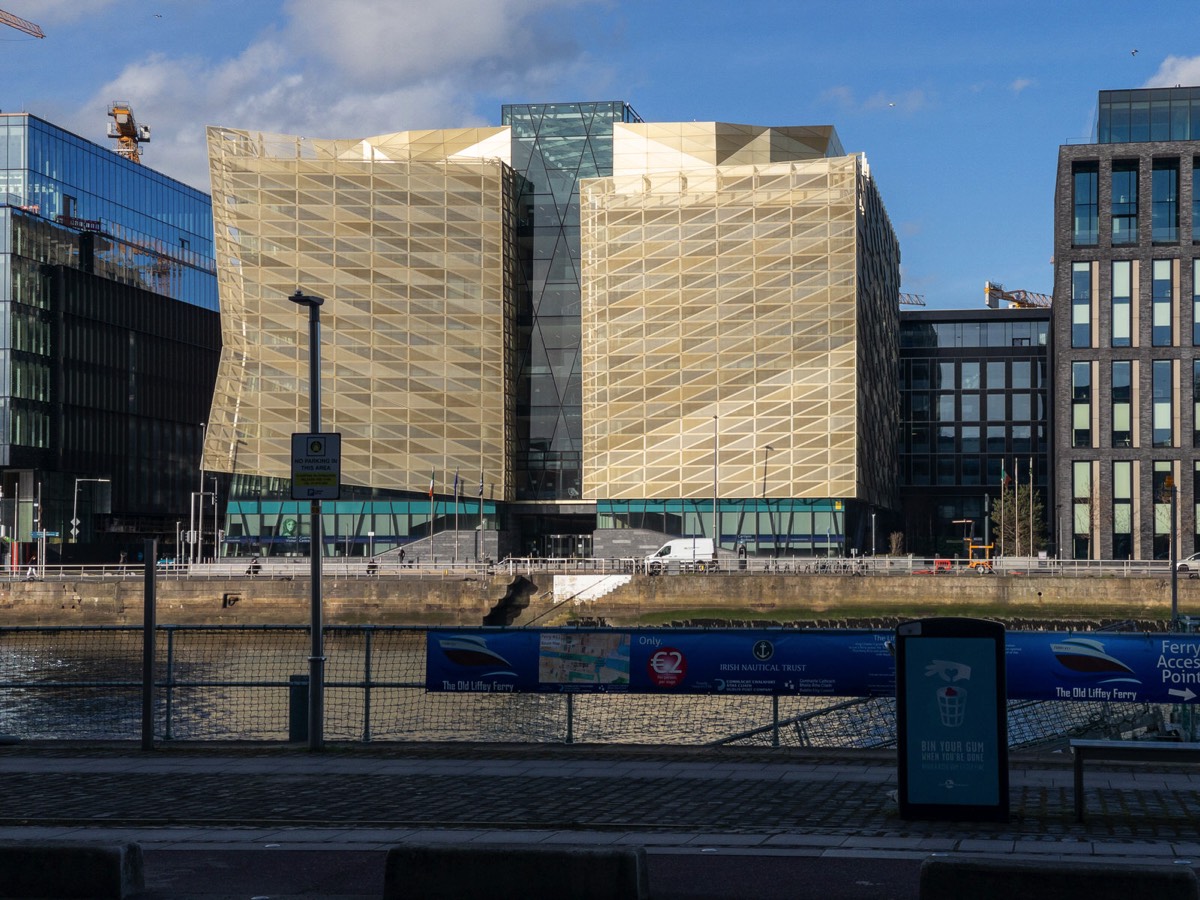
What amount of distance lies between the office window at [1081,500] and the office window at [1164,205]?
14446 millimetres

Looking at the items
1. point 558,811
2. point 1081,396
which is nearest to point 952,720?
point 558,811

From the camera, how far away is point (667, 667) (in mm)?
20594

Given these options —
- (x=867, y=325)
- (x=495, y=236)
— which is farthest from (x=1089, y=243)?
(x=495, y=236)

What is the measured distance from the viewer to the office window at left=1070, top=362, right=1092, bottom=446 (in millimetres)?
93938

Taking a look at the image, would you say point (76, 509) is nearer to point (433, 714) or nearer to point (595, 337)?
point (595, 337)

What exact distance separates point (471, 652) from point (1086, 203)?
8157 cm

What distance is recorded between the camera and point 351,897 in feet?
37.2

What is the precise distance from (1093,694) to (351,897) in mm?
11152

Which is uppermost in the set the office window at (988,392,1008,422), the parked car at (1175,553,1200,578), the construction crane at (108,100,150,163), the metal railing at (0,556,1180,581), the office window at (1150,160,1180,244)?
the construction crane at (108,100,150,163)

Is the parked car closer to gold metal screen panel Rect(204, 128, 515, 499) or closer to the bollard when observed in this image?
gold metal screen panel Rect(204, 128, 515, 499)

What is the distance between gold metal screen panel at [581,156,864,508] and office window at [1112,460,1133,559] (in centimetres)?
1579

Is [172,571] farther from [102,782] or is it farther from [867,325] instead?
[102,782]

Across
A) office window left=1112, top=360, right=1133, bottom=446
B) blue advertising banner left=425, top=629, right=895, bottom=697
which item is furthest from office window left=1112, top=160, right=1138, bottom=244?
blue advertising banner left=425, top=629, right=895, bottom=697

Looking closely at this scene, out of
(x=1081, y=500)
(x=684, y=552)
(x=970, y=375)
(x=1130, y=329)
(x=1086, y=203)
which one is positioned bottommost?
(x=684, y=552)
